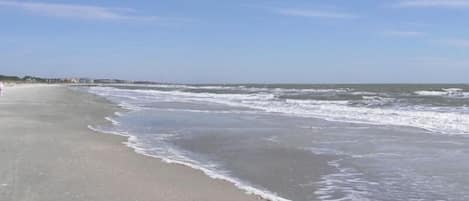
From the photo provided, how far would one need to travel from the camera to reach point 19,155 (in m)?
10.1

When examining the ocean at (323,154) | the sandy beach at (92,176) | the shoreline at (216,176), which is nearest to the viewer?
the sandy beach at (92,176)

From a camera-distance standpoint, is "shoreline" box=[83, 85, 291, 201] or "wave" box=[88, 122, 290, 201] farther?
"wave" box=[88, 122, 290, 201]

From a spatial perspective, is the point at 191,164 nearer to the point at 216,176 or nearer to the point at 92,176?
the point at 216,176

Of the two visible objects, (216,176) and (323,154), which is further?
(323,154)

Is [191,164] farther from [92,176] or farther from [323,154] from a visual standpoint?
[323,154]

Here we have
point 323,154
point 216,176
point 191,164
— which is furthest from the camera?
point 323,154

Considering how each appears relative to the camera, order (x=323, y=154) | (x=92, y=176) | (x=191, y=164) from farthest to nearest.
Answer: (x=323, y=154) → (x=191, y=164) → (x=92, y=176)

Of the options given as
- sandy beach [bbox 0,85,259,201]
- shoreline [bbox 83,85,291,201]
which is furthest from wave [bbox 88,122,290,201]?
sandy beach [bbox 0,85,259,201]

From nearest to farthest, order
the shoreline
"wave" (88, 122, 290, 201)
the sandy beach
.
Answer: the sandy beach → the shoreline → "wave" (88, 122, 290, 201)

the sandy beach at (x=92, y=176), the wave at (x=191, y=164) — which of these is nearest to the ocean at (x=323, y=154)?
the wave at (x=191, y=164)

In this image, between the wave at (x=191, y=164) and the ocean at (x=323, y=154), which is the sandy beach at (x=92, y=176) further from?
the ocean at (x=323, y=154)

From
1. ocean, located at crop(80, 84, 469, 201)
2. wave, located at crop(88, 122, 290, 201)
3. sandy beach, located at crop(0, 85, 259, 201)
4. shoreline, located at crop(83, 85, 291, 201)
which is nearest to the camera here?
sandy beach, located at crop(0, 85, 259, 201)

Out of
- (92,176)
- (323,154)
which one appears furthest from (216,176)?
(323,154)

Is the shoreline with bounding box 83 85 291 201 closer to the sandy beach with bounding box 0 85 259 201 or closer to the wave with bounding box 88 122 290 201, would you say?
the wave with bounding box 88 122 290 201
